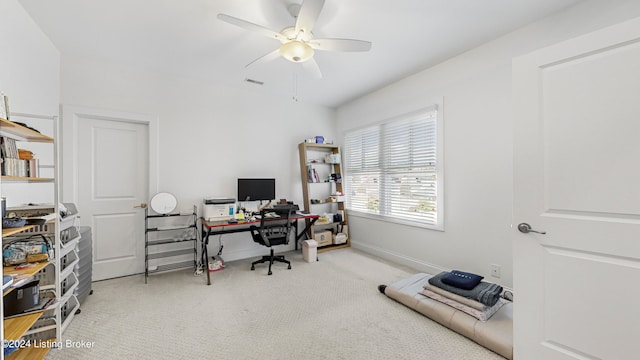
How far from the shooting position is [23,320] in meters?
1.47

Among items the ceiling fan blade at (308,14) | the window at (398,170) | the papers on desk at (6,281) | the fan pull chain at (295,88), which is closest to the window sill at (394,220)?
the window at (398,170)

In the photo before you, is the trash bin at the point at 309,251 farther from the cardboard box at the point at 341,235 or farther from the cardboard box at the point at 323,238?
the cardboard box at the point at 341,235

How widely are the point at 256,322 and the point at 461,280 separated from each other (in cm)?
186

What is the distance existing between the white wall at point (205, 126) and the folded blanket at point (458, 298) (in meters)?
2.62

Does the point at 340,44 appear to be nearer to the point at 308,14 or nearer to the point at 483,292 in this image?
the point at 308,14

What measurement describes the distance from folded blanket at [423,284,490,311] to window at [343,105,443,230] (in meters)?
0.91

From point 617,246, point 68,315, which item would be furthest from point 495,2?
point 68,315

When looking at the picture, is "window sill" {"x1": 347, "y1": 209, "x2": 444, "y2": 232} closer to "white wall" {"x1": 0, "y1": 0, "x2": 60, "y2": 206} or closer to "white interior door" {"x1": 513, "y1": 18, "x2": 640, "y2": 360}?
"white interior door" {"x1": 513, "y1": 18, "x2": 640, "y2": 360}

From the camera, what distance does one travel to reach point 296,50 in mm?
2100

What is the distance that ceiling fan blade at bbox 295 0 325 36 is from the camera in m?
1.66

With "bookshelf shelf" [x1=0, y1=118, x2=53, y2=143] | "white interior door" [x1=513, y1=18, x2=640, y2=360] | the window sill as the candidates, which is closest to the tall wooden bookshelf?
the window sill

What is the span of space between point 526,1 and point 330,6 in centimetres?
156

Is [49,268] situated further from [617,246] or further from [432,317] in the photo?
[617,246]

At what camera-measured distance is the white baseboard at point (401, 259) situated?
3.13 metres
